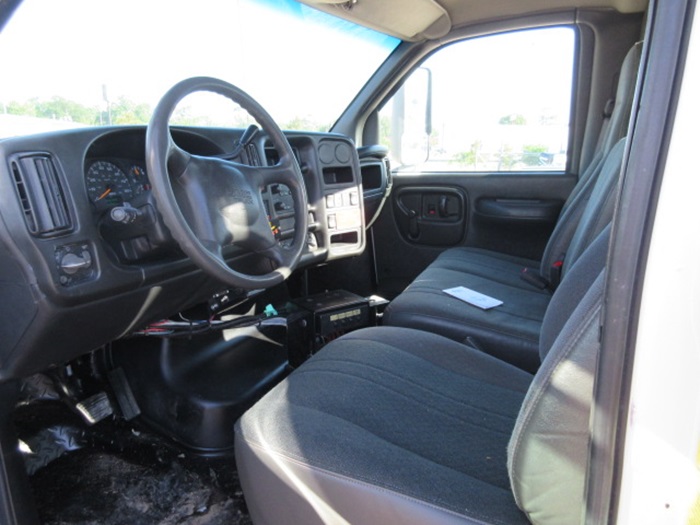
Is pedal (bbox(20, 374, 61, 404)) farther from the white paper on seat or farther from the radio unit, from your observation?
the white paper on seat

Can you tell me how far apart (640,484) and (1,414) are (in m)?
1.19

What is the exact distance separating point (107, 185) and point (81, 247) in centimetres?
17

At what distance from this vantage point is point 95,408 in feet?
5.16

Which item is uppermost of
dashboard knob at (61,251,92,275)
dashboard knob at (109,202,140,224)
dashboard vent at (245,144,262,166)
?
dashboard vent at (245,144,262,166)

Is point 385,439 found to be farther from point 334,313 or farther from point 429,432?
point 334,313

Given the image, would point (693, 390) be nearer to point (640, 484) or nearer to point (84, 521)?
point (640, 484)

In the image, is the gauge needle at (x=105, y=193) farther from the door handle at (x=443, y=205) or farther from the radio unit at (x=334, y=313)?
the door handle at (x=443, y=205)

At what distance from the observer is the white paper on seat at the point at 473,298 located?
64.1 inches

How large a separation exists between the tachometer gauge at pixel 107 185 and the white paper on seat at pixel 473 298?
1041mm

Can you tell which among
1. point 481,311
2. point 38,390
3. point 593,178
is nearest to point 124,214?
point 38,390

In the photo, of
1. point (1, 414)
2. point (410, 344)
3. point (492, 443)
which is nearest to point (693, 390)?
point (492, 443)

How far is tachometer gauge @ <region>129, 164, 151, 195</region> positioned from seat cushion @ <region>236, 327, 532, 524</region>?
55 cm

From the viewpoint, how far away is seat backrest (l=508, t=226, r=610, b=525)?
0.59 metres

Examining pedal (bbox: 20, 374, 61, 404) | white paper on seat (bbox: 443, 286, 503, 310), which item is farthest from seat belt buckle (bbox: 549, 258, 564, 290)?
pedal (bbox: 20, 374, 61, 404)
